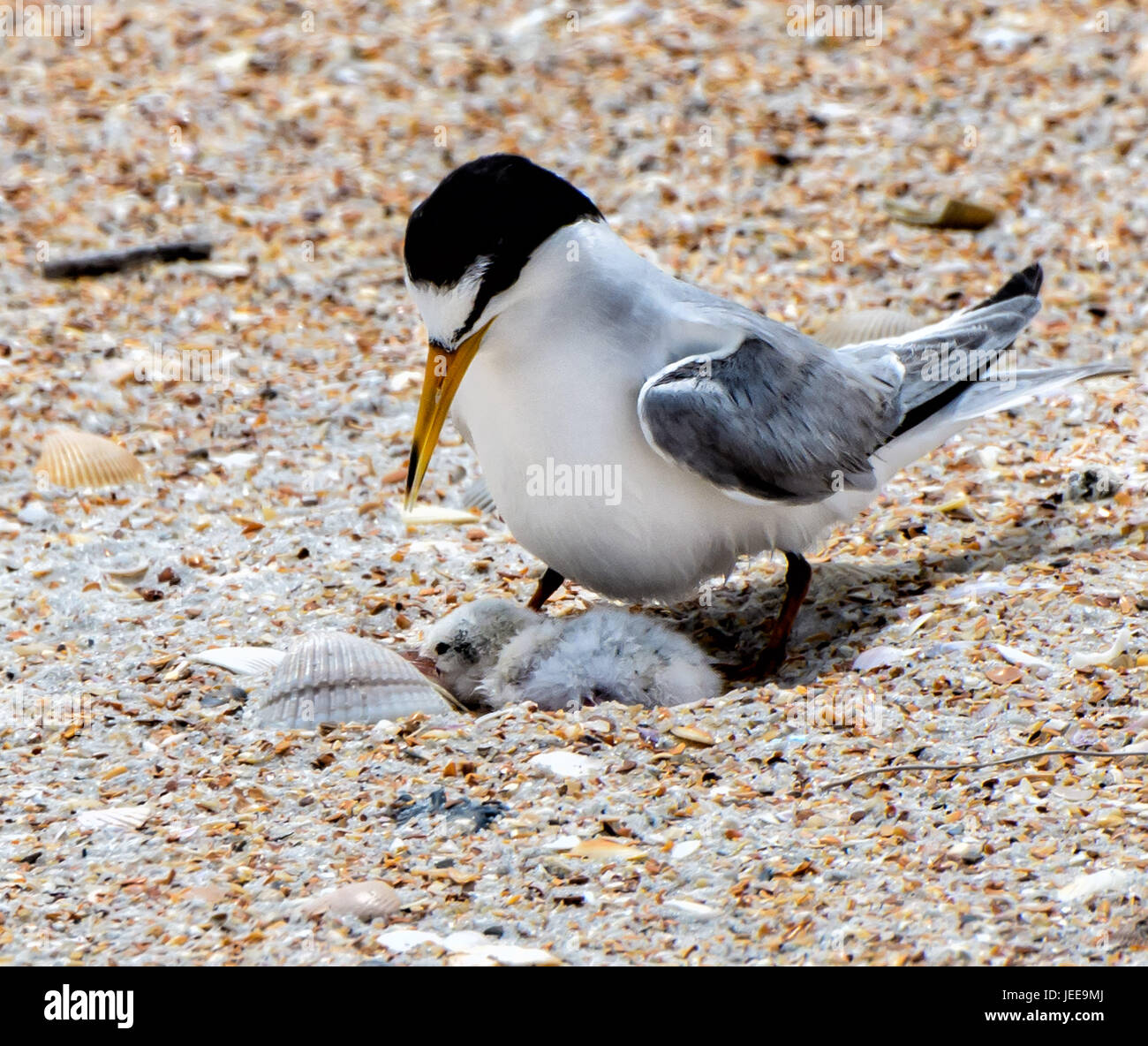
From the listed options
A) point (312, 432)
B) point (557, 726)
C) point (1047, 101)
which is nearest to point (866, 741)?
point (557, 726)

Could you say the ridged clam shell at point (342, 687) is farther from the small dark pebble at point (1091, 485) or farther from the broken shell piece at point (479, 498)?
the small dark pebble at point (1091, 485)

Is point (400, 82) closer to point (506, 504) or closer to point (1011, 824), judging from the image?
point (506, 504)

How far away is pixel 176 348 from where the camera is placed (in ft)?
18.3

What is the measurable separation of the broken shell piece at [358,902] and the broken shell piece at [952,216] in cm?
420

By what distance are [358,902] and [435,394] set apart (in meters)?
1.24

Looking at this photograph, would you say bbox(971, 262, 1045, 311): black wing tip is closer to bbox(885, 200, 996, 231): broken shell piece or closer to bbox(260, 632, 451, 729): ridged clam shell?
bbox(885, 200, 996, 231): broken shell piece

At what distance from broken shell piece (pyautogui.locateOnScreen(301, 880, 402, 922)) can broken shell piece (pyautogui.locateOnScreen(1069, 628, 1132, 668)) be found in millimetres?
1624

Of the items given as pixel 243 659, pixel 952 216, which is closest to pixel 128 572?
pixel 243 659

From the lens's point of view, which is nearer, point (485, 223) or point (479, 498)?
point (485, 223)

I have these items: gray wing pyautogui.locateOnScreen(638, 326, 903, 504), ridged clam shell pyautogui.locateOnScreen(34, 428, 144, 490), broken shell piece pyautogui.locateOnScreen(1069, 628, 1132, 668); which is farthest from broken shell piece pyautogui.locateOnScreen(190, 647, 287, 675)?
broken shell piece pyautogui.locateOnScreen(1069, 628, 1132, 668)

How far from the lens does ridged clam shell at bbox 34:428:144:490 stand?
4754 mm

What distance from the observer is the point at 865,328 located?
5.36 m

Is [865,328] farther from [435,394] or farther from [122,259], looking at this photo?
[122,259]

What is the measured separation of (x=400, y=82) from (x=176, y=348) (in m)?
2.21
